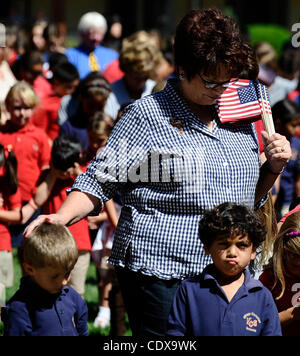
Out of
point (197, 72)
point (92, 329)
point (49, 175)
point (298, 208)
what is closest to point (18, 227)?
point (49, 175)

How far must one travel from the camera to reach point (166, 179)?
339cm

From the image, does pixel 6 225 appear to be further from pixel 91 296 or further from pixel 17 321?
pixel 17 321

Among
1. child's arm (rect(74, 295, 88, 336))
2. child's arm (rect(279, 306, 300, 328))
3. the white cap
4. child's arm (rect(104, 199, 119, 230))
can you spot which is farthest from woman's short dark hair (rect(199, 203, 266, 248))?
the white cap

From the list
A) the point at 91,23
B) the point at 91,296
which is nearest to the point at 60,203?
the point at 91,296

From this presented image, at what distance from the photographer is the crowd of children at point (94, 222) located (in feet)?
10.9

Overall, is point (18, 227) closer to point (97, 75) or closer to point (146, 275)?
point (97, 75)

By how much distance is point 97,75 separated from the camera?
738 centimetres

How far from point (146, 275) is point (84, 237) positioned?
7.82 ft

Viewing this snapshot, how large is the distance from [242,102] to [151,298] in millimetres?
1029

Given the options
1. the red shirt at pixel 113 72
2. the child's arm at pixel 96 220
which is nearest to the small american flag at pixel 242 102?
the child's arm at pixel 96 220

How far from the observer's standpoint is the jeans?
135 inches

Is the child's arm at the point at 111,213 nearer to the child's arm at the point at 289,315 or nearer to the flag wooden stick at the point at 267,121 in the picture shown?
the child's arm at the point at 289,315

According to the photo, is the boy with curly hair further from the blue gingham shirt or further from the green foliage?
the green foliage

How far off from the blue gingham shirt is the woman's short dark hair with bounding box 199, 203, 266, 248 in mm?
80
